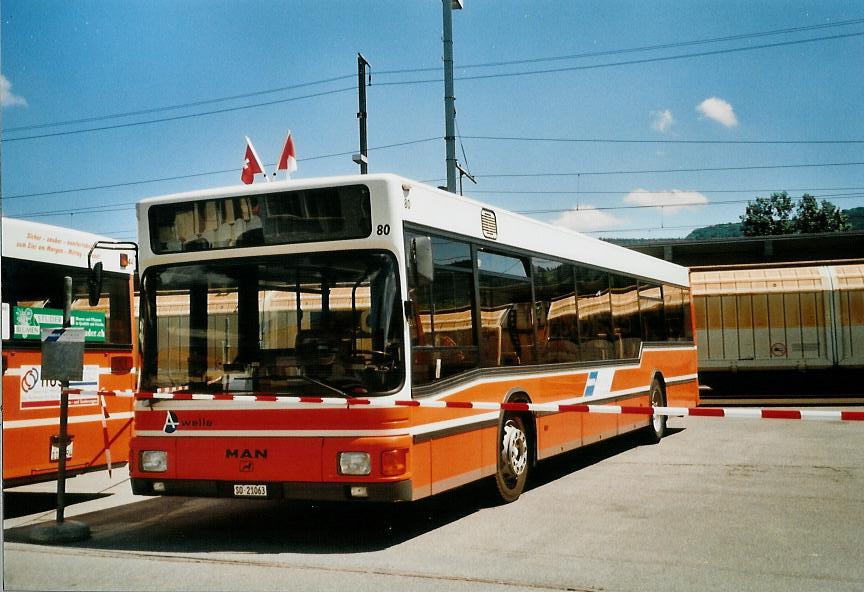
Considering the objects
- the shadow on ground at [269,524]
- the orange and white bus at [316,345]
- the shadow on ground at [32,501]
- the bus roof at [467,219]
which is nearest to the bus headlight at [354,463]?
the orange and white bus at [316,345]

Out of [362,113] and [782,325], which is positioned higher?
[362,113]

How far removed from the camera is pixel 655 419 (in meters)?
15.3

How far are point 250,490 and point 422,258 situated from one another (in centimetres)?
234

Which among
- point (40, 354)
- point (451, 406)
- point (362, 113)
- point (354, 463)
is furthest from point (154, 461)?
point (362, 113)

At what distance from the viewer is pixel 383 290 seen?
7461 millimetres

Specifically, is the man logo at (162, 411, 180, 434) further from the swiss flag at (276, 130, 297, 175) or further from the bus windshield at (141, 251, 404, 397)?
the swiss flag at (276, 130, 297, 175)

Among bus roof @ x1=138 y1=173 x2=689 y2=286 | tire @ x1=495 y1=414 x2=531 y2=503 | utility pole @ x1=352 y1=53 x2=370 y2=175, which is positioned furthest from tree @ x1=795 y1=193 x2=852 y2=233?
tire @ x1=495 y1=414 x2=531 y2=503

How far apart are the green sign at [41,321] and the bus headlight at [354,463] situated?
4094mm

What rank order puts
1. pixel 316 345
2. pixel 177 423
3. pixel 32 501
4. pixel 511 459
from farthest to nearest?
pixel 32 501, pixel 511 459, pixel 177 423, pixel 316 345

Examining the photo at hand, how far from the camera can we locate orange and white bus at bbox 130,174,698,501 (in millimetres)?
7391

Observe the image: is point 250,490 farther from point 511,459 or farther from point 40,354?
point 40,354

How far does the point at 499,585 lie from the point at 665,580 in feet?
3.65

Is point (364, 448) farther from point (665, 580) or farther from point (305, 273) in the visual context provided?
point (665, 580)

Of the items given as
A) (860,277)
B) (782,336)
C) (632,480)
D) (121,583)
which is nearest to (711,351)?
(782,336)
